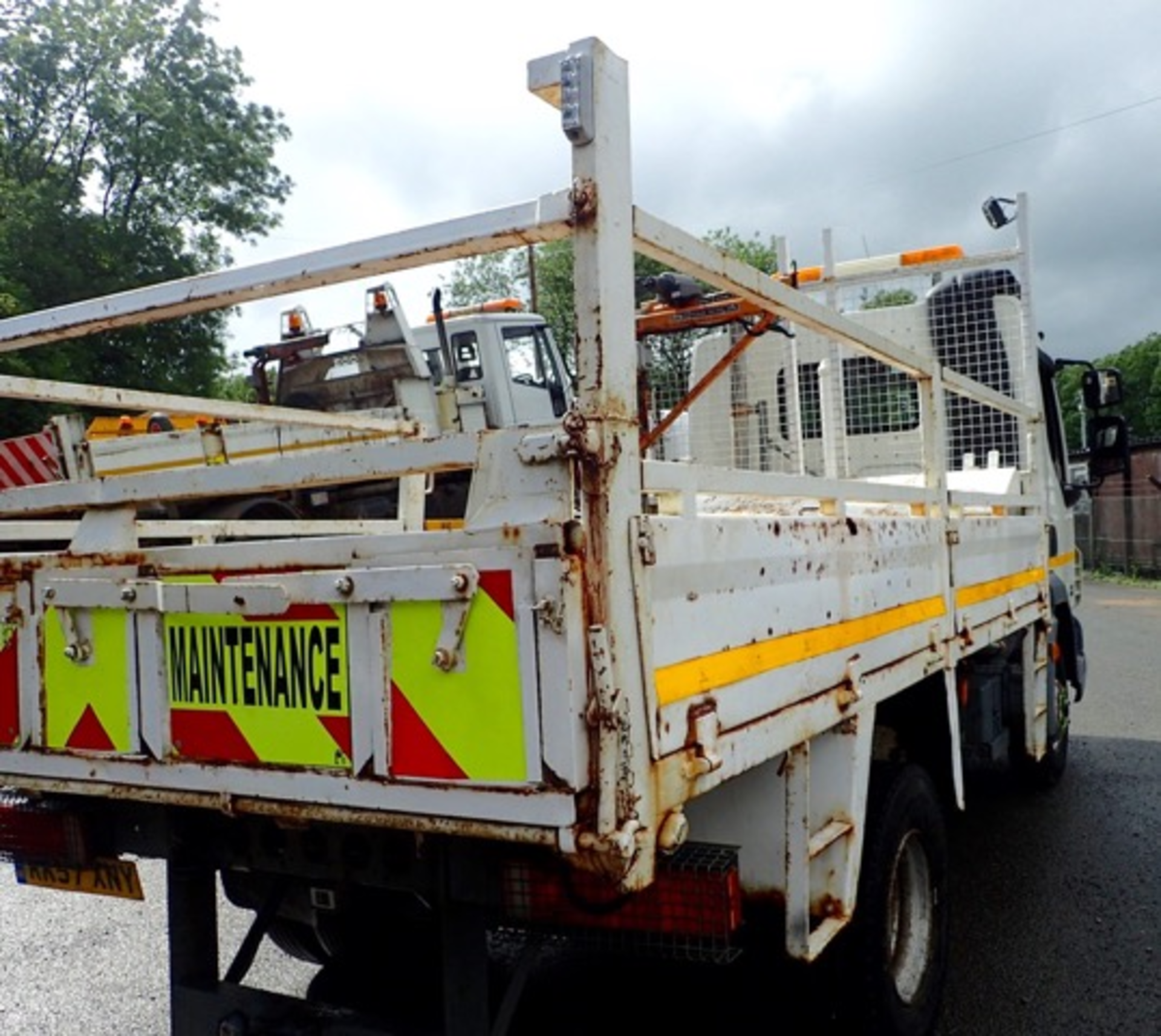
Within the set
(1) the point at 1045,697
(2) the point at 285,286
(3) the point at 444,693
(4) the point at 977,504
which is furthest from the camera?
(1) the point at 1045,697

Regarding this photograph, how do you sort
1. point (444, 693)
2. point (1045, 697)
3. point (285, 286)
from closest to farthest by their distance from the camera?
point (444, 693), point (285, 286), point (1045, 697)

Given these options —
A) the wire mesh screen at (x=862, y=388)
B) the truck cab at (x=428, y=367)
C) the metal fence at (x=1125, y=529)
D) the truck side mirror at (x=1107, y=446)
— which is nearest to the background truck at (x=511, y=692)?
the wire mesh screen at (x=862, y=388)

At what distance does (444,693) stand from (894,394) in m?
4.28

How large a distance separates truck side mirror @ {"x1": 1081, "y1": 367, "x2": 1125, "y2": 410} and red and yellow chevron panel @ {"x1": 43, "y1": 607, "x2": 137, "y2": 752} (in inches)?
208

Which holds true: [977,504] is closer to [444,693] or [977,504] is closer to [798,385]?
[798,385]

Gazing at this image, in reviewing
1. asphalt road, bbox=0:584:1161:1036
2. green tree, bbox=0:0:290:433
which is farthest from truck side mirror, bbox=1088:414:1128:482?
green tree, bbox=0:0:290:433

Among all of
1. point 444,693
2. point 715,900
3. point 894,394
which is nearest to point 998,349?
point 894,394

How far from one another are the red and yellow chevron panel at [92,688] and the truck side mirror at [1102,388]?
527cm

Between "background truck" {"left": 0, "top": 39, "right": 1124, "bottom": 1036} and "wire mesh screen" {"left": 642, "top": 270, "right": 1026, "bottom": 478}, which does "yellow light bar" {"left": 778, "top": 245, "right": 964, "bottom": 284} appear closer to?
"wire mesh screen" {"left": 642, "top": 270, "right": 1026, "bottom": 478}

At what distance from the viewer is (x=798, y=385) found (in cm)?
563

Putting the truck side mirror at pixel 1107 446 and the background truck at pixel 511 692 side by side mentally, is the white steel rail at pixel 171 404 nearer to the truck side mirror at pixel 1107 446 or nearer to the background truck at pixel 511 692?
the background truck at pixel 511 692

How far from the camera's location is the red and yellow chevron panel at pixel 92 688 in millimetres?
2225

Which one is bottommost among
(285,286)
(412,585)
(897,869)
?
(897,869)

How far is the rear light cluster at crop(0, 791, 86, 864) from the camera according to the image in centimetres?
249
